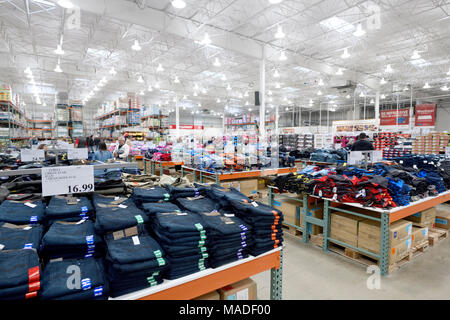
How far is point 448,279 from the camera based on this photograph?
3.23 metres

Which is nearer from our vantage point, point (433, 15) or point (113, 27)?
point (433, 15)

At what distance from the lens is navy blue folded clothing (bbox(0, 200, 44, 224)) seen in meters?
1.83

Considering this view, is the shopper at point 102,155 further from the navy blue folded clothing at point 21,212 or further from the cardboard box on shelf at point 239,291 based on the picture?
the cardboard box on shelf at point 239,291

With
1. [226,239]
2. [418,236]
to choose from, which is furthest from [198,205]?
[418,236]

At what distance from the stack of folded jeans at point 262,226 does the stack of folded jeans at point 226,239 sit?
0.16 feet

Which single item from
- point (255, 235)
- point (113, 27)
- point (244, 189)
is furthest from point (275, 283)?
point (113, 27)

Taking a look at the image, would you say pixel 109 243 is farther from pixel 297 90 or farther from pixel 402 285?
pixel 297 90

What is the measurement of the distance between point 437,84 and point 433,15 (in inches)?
486

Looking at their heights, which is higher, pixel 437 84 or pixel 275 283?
pixel 437 84

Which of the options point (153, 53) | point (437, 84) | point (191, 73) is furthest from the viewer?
point (437, 84)

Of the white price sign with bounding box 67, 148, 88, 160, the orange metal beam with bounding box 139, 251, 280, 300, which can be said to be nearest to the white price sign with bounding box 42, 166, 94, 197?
the orange metal beam with bounding box 139, 251, 280, 300

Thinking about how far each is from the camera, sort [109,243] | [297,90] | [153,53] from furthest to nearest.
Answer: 1. [297,90]
2. [153,53]
3. [109,243]

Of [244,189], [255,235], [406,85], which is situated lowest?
[244,189]

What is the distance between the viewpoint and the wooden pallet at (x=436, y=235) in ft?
13.7
